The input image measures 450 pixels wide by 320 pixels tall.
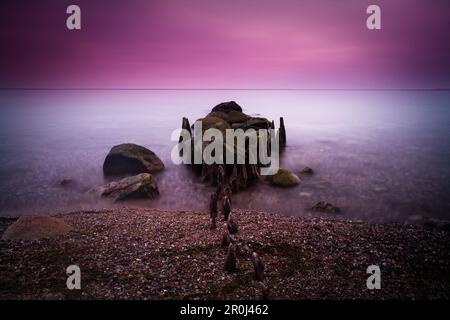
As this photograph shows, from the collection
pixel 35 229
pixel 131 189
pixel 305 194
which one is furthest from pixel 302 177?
pixel 35 229

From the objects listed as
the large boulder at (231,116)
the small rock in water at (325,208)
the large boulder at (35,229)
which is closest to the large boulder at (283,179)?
the small rock in water at (325,208)

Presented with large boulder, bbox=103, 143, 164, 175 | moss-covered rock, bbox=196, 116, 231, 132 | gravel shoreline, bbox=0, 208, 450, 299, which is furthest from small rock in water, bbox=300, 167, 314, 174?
large boulder, bbox=103, 143, 164, 175

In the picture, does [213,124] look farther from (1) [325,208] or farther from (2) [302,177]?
(1) [325,208]

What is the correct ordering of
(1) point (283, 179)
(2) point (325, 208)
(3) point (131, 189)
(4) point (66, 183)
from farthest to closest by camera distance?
(4) point (66, 183) → (1) point (283, 179) → (3) point (131, 189) → (2) point (325, 208)

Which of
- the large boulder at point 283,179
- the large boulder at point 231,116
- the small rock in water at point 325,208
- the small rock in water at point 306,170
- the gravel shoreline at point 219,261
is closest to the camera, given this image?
the gravel shoreline at point 219,261

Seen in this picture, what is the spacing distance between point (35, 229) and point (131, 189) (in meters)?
6.37

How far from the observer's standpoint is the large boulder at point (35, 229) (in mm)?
10609

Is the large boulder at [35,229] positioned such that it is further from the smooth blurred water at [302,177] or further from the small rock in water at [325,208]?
the small rock in water at [325,208]

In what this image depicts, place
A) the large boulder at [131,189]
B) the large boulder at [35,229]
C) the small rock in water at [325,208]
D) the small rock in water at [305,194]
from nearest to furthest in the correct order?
the large boulder at [35,229]
the small rock in water at [325,208]
the large boulder at [131,189]
the small rock in water at [305,194]

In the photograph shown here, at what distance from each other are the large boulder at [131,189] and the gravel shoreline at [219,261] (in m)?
4.46

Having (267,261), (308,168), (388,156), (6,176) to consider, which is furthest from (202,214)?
(388,156)

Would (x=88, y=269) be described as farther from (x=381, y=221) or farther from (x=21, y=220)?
(x=381, y=221)

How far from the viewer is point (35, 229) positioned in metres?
10.8

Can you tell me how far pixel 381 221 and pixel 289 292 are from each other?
8770 mm
